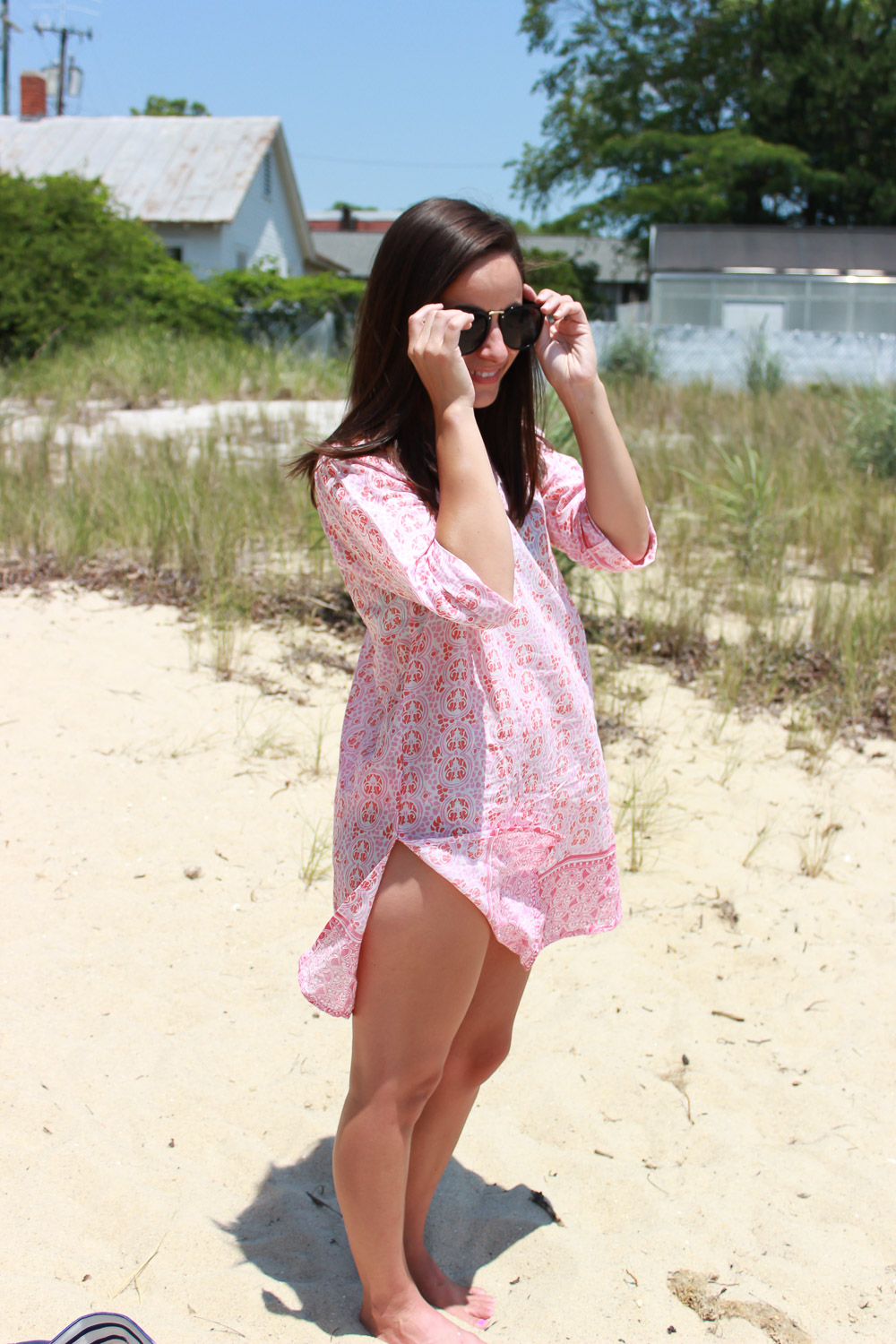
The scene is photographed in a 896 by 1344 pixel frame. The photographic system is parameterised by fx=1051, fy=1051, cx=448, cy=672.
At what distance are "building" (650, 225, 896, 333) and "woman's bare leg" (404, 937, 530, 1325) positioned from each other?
19518 millimetres

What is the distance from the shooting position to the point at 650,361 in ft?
47.7

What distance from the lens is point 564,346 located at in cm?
175

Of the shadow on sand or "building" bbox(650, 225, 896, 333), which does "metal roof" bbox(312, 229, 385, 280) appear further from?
the shadow on sand

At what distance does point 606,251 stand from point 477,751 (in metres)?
42.2

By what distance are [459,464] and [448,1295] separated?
1477 mm

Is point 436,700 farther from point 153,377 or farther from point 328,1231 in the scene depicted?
point 153,377

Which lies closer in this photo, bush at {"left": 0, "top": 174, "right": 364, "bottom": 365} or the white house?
bush at {"left": 0, "top": 174, "right": 364, "bottom": 365}

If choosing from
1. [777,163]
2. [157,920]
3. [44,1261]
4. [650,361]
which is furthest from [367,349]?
[777,163]

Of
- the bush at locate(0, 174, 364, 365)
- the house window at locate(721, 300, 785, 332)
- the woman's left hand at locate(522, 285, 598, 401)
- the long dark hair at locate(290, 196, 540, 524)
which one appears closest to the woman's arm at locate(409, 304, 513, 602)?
the long dark hair at locate(290, 196, 540, 524)

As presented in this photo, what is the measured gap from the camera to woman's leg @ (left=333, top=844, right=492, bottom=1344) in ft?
4.96

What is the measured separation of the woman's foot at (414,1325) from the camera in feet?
5.52

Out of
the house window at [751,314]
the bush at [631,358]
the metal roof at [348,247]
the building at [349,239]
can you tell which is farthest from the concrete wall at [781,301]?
the metal roof at [348,247]

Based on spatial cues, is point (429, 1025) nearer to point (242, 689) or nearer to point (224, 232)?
point (242, 689)

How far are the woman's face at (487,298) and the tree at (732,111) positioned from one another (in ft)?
94.3
